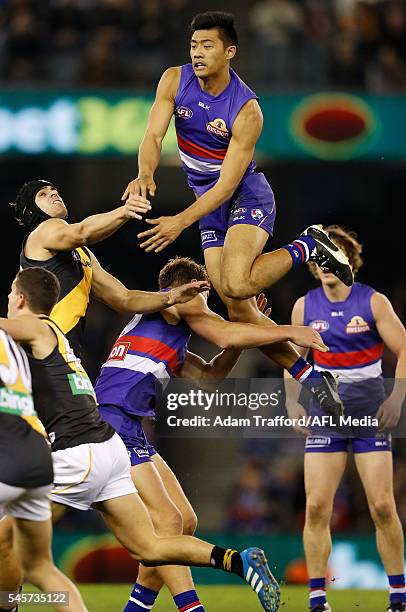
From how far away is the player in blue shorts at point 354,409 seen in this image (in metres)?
8.64

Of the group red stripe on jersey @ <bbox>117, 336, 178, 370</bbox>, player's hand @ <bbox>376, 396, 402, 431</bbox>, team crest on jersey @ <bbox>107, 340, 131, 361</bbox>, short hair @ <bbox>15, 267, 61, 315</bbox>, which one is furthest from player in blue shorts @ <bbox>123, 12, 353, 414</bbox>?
short hair @ <bbox>15, 267, 61, 315</bbox>

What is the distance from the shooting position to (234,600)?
10016 millimetres

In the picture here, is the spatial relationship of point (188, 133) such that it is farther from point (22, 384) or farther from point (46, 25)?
point (46, 25)

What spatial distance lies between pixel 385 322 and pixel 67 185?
9.24m

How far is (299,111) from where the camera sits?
13711 millimetres

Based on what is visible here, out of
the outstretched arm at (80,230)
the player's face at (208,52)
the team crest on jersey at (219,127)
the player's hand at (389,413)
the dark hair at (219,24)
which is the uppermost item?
the dark hair at (219,24)

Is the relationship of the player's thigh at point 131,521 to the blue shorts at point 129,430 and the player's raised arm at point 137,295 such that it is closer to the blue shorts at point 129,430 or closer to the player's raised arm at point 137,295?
the blue shorts at point 129,430

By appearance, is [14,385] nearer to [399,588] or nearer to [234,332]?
[234,332]

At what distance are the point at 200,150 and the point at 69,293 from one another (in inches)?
56.2

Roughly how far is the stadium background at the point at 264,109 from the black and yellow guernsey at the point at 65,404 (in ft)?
18.4

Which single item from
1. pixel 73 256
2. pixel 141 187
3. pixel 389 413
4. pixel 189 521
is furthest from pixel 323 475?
pixel 141 187

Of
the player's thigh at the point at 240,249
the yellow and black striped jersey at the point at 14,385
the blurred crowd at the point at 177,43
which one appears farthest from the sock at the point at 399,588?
the blurred crowd at the point at 177,43

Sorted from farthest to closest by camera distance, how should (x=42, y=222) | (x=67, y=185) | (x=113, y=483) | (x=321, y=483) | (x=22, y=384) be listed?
(x=67, y=185) < (x=321, y=483) < (x=42, y=222) < (x=113, y=483) < (x=22, y=384)

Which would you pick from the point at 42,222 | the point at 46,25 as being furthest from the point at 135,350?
the point at 46,25
